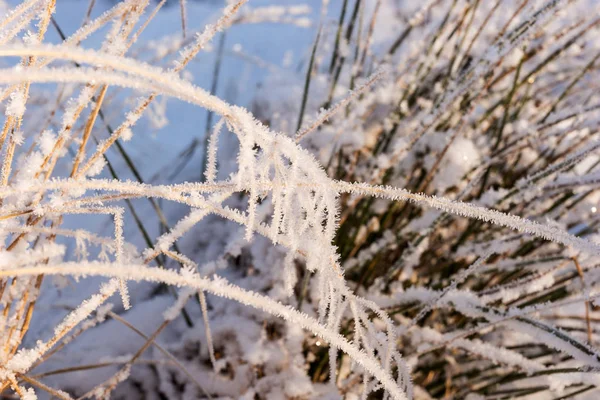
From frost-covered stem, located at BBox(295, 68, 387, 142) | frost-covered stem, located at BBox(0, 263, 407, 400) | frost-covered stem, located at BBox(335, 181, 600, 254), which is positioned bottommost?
frost-covered stem, located at BBox(0, 263, 407, 400)

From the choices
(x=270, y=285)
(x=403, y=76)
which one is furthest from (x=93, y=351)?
(x=403, y=76)

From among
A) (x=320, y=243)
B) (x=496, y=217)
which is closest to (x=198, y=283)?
(x=320, y=243)

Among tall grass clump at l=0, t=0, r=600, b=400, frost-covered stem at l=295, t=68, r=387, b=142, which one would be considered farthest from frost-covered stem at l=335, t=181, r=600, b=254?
frost-covered stem at l=295, t=68, r=387, b=142

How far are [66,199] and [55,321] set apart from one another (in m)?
0.65

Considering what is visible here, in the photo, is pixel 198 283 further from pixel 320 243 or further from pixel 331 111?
pixel 331 111

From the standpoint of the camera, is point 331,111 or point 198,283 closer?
point 198,283

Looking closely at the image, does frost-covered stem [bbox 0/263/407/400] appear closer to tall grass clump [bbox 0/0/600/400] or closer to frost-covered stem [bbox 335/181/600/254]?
tall grass clump [bbox 0/0/600/400]

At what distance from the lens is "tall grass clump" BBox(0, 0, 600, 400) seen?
0.47 metres

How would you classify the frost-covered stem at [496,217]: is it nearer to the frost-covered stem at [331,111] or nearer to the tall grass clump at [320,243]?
the tall grass clump at [320,243]

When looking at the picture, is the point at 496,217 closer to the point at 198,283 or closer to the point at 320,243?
the point at 320,243

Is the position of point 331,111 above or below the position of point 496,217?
above

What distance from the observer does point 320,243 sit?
455mm

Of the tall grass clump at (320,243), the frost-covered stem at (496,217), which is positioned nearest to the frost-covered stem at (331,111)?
the tall grass clump at (320,243)

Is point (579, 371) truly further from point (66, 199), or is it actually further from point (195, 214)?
point (66, 199)
